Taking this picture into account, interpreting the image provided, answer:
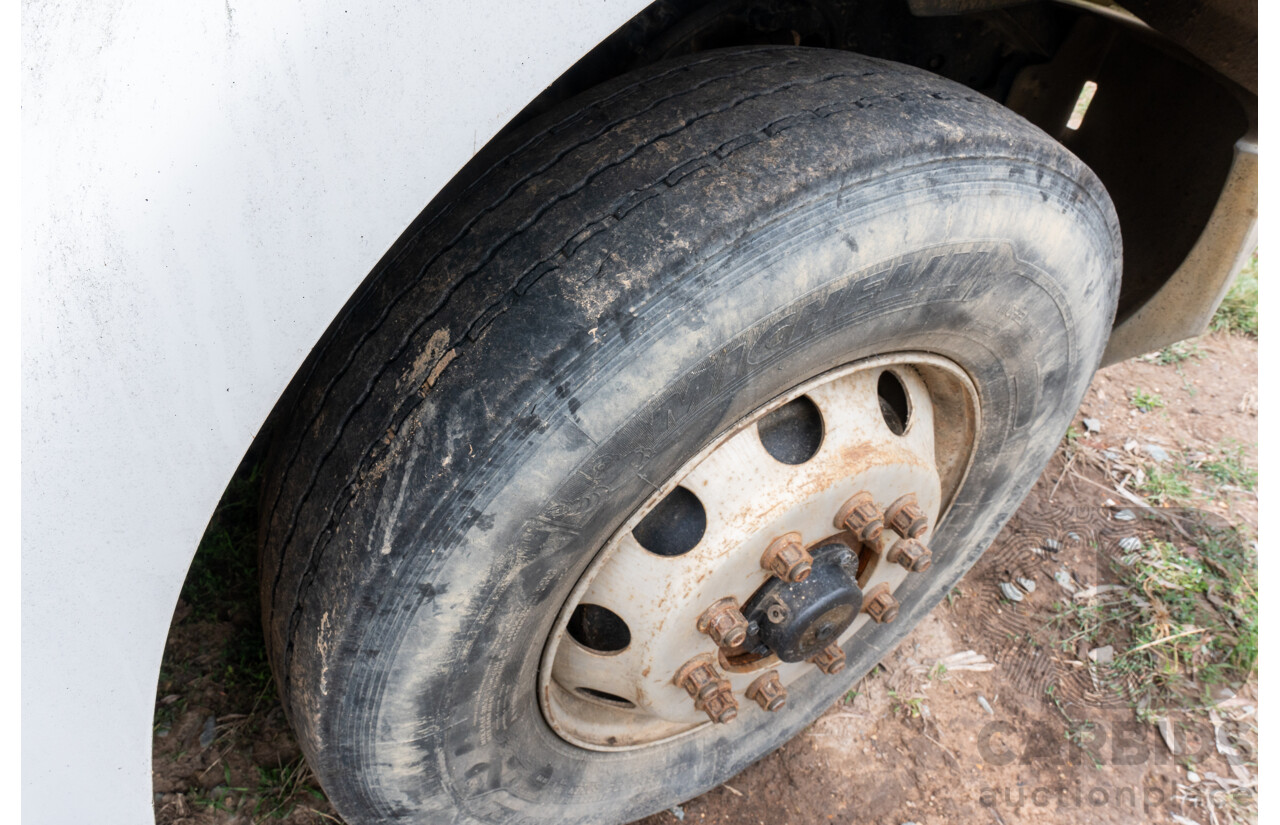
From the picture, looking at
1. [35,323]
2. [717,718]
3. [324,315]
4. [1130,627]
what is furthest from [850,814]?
[35,323]

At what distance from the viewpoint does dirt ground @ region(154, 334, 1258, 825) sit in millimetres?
1719

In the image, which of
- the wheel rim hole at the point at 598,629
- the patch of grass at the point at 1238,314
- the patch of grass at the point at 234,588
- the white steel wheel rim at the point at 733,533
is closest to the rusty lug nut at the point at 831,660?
the white steel wheel rim at the point at 733,533

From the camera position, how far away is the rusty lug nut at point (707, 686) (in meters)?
1.42

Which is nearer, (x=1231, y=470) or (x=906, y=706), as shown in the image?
(x=906, y=706)

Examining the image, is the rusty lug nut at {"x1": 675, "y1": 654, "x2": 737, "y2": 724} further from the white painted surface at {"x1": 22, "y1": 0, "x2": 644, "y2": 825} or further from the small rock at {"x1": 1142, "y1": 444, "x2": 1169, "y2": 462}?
the small rock at {"x1": 1142, "y1": 444, "x2": 1169, "y2": 462}

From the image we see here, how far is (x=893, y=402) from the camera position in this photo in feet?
5.26

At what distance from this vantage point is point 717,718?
145 cm

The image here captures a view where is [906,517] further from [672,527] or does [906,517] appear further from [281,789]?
[281,789]

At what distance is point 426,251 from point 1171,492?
2799 mm

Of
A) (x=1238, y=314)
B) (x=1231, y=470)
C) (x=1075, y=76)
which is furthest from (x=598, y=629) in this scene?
(x=1238, y=314)

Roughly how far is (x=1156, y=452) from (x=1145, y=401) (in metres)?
0.29

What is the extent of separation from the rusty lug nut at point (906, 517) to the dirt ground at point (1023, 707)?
84 cm

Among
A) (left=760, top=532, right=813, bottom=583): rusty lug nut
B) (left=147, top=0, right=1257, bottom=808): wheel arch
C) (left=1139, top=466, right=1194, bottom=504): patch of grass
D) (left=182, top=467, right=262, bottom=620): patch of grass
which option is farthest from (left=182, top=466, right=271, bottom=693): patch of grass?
(left=1139, top=466, right=1194, bottom=504): patch of grass

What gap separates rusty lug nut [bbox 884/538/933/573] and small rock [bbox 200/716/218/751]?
4.82ft
